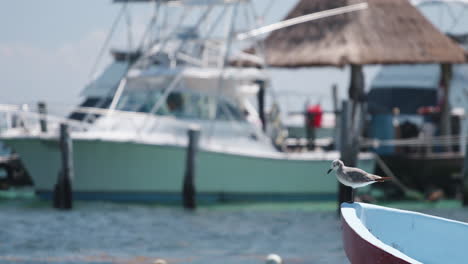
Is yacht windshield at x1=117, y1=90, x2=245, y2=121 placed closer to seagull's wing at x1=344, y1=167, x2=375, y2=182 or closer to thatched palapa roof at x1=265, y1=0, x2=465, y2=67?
thatched palapa roof at x1=265, y1=0, x2=465, y2=67

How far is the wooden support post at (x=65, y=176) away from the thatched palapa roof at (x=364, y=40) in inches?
294

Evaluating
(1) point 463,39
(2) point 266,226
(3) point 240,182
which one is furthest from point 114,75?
(2) point 266,226

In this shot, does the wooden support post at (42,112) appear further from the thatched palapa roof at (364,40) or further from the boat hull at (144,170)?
the thatched palapa roof at (364,40)

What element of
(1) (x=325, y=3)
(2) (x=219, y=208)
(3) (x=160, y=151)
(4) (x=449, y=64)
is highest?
(1) (x=325, y=3)

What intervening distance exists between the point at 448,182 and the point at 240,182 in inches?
234

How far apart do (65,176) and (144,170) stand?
2417 millimetres

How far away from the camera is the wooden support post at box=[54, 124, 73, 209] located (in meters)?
21.8

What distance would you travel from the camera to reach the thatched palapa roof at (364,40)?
26344 millimetres

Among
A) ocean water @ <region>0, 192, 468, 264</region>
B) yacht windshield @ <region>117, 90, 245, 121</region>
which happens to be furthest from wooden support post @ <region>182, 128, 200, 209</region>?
yacht windshield @ <region>117, 90, 245, 121</region>

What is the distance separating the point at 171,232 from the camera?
19688 millimetres

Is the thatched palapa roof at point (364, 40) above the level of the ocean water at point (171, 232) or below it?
above

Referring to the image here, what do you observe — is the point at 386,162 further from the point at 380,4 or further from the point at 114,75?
the point at 114,75

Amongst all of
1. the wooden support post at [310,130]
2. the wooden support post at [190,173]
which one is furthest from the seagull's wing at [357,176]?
the wooden support post at [310,130]

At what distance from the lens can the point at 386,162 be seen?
27031 millimetres
